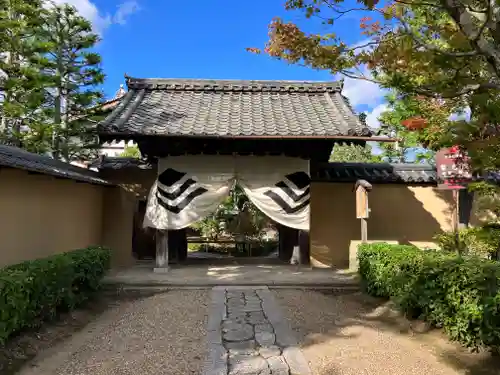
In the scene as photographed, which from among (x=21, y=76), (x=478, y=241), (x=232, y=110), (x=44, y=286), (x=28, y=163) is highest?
(x=21, y=76)

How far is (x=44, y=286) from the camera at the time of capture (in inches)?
187

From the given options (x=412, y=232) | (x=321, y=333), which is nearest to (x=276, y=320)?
(x=321, y=333)

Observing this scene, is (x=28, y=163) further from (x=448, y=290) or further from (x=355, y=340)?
(x=448, y=290)

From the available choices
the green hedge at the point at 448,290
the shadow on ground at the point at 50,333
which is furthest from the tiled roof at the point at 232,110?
the shadow on ground at the point at 50,333

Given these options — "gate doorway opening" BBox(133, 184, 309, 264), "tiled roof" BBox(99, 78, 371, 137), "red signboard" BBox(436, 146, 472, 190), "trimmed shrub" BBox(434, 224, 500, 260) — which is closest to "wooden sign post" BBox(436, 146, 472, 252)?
"red signboard" BBox(436, 146, 472, 190)

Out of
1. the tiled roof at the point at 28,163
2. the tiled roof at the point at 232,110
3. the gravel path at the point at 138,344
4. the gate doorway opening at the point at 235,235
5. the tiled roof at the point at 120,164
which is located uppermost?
the tiled roof at the point at 232,110

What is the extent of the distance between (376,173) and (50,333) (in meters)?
8.10

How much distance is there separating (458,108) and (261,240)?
8664 millimetres

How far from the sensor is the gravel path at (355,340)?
157 inches

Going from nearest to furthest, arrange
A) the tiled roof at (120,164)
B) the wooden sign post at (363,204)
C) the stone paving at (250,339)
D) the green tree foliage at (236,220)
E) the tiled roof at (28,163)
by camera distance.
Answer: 1. the stone paving at (250,339)
2. the tiled roof at (28,163)
3. the wooden sign post at (363,204)
4. the tiled roof at (120,164)
5. the green tree foliage at (236,220)

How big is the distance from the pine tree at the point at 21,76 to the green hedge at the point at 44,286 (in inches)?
196

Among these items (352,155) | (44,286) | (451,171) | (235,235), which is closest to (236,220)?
(235,235)

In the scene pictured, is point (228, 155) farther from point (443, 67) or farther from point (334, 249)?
point (443, 67)

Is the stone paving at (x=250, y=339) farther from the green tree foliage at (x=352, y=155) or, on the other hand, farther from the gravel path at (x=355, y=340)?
the green tree foliage at (x=352, y=155)
